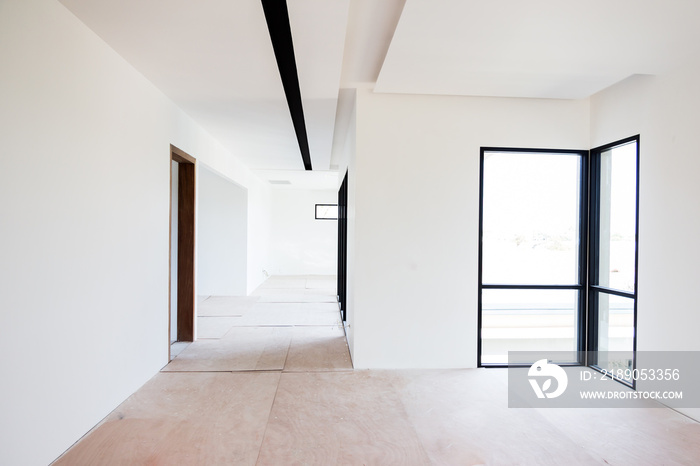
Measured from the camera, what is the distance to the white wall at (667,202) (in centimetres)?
304

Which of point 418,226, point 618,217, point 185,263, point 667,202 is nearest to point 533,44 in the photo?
point 667,202

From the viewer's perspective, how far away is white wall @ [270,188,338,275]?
487 inches

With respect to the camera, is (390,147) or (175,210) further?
(175,210)

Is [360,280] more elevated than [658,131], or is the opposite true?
[658,131]

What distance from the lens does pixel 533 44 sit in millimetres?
2877

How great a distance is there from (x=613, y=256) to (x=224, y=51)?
391 cm

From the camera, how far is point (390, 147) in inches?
158

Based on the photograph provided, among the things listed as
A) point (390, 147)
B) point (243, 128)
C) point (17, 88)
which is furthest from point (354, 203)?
point (17, 88)

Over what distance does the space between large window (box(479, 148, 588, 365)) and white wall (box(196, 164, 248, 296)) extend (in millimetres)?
5466

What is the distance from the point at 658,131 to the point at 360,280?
9.35 ft

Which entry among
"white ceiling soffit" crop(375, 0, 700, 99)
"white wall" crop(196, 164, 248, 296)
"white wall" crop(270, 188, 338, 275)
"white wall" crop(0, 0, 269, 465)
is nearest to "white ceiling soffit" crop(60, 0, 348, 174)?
"white wall" crop(0, 0, 269, 465)

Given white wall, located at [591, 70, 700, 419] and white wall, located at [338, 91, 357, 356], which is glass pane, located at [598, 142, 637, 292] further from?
white wall, located at [338, 91, 357, 356]

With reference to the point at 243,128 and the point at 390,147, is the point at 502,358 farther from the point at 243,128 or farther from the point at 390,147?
the point at 243,128

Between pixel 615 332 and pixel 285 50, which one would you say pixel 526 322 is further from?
pixel 285 50
